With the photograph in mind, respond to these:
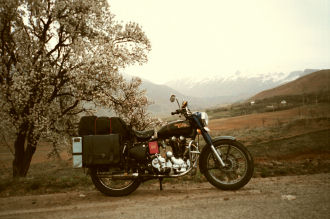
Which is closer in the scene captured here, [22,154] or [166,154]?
[166,154]

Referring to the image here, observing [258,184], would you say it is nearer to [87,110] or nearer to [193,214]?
[193,214]

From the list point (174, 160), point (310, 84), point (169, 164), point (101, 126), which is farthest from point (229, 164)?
point (310, 84)

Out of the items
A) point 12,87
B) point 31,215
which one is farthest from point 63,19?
point 31,215

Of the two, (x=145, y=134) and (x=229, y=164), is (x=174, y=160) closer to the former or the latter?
(x=145, y=134)

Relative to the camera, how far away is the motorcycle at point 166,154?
19.3 ft

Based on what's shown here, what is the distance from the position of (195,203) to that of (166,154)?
1.36 meters

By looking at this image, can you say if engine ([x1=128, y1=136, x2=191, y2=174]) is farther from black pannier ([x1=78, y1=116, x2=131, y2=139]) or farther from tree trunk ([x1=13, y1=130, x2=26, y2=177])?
tree trunk ([x1=13, y1=130, x2=26, y2=177])

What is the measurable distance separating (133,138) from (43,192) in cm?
282

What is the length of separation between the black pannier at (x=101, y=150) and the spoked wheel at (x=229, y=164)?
1.95 meters

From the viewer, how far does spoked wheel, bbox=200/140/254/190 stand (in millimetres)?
5777

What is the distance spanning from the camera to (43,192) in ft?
22.3

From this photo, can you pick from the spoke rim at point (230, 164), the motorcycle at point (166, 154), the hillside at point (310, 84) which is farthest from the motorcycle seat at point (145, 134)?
the hillside at point (310, 84)

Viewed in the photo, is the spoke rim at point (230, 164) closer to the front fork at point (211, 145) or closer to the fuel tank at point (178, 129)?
the front fork at point (211, 145)

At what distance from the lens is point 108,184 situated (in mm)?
6391
